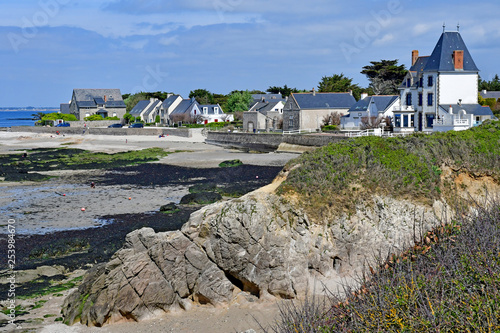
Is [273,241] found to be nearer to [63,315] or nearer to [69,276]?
[63,315]

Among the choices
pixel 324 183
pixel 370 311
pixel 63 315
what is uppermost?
pixel 324 183

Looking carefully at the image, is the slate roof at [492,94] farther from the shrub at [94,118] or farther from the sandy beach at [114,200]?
the shrub at [94,118]

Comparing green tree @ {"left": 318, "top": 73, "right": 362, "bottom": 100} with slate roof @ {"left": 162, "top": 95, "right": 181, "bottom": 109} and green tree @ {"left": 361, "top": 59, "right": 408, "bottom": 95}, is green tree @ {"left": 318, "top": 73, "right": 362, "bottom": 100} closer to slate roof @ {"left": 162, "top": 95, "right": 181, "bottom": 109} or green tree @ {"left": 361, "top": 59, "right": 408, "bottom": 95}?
green tree @ {"left": 361, "top": 59, "right": 408, "bottom": 95}

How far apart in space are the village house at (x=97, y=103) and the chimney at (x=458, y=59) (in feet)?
264

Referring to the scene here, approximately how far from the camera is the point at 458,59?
46812 mm

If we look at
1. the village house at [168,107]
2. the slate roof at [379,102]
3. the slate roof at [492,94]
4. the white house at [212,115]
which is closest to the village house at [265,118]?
the slate roof at [379,102]

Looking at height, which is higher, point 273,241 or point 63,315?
point 273,241

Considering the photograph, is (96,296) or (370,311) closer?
(370,311)

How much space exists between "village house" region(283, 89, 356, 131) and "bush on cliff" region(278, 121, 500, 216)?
53156 mm

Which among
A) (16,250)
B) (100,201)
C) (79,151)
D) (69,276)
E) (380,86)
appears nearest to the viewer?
Result: (69,276)

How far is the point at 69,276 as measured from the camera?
16875 mm

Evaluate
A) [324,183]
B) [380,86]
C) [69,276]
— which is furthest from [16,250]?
[380,86]

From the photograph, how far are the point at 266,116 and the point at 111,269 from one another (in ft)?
216

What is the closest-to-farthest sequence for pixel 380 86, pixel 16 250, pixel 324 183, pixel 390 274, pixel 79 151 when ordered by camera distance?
pixel 390 274
pixel 324 183
pixel 16 250
pixel 79 151
pixel 380 86
